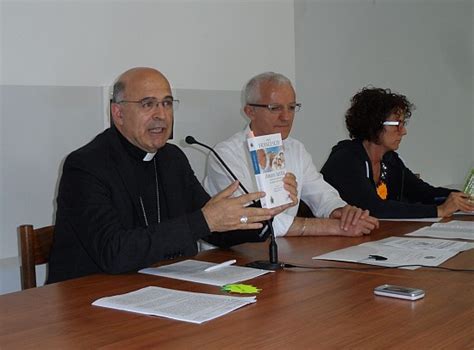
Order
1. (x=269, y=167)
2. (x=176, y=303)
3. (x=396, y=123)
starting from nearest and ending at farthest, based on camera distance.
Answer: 1. (x=176, y=303)
2. (x=269, y=167)
3. (x=396, y=123)

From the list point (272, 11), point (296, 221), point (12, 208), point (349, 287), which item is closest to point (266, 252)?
point (296, 221)

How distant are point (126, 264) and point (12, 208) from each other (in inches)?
42.7

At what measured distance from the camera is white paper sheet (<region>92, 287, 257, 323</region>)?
4.59 feet

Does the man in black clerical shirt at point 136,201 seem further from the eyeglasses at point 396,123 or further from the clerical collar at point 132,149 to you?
the eyeglasses at point 396,123

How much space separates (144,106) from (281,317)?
113 centimetres

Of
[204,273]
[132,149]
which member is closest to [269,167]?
[204,273]

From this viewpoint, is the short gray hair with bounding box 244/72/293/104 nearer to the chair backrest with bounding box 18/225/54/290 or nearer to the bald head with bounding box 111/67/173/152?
the bald head with bounding box 111/67/173/152

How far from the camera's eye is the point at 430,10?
5684 mm

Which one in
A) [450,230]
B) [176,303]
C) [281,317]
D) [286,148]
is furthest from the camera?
[286,148]

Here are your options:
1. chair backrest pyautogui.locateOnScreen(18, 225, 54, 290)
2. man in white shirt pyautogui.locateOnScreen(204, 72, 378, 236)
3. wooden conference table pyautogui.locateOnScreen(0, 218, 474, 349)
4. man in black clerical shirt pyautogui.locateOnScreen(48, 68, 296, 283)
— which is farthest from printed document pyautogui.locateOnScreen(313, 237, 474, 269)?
chair backrest pyautogui.locateOnScreen(18, 225, 54, 290)

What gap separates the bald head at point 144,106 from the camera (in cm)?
226

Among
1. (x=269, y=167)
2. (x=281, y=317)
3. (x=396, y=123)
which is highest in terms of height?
(x=396, y=123)

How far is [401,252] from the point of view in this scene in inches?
82.9

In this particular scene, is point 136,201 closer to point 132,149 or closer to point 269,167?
point 132,149
